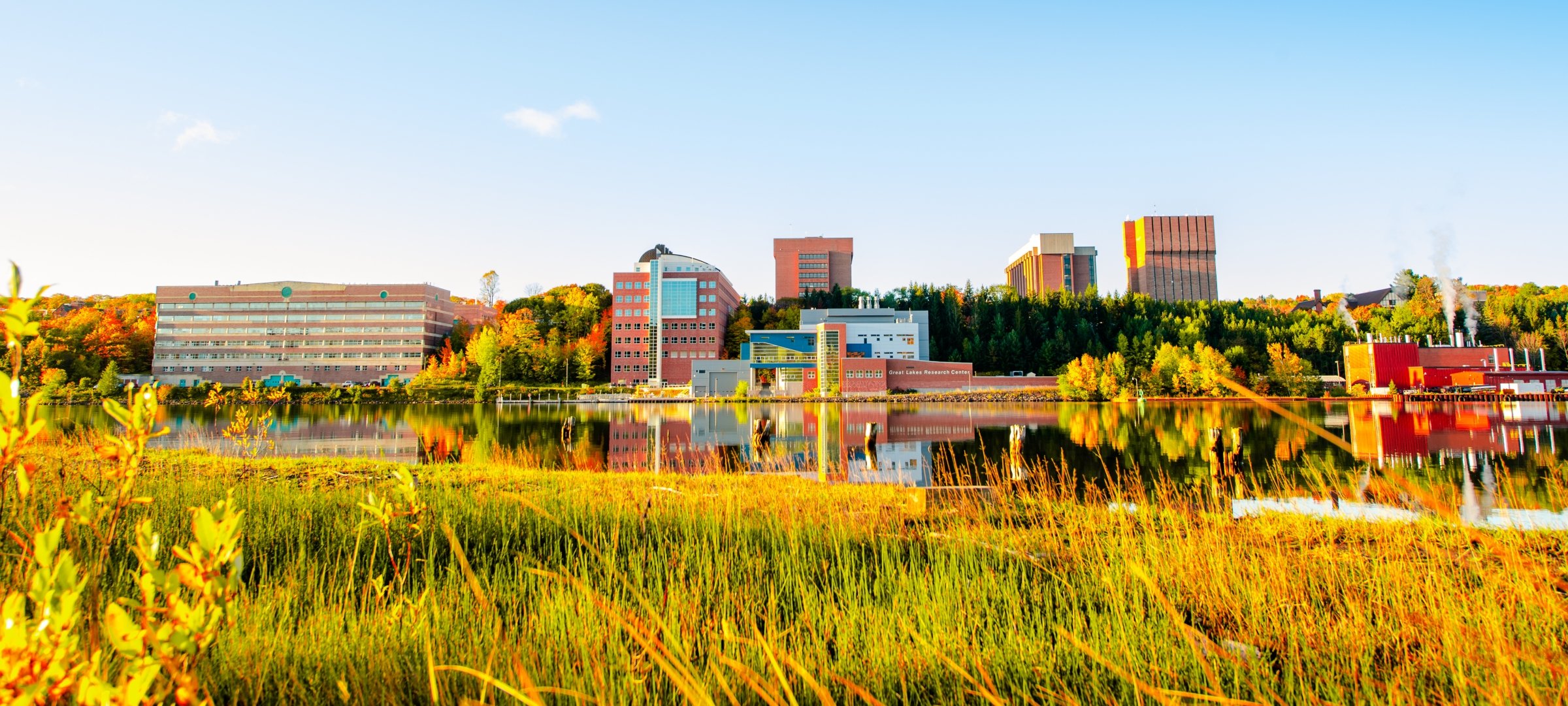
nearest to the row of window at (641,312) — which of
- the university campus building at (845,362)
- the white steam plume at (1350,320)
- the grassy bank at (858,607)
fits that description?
the university campus building at (845,362)

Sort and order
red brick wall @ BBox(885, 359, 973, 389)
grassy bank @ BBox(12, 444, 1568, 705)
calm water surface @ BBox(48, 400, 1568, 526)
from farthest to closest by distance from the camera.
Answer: red brick wall @ BBox(885, 359, 973, 389) → calm water surface @ BBox(48, 400, 1568, 526) → grassy bank @ BBox(12, 444, 1568, 705)

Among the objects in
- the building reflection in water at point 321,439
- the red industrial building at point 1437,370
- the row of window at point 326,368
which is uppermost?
the row of window at point 326,368

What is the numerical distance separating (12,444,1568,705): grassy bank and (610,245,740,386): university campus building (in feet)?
212

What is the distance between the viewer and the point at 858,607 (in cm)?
326

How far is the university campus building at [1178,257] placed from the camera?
124875 millimetres

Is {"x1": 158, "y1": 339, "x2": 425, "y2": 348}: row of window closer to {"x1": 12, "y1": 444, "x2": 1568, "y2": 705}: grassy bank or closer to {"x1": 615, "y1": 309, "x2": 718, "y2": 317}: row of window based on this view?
{"x1": 615, "y1": 309, "x2": 718, "y2": 317}: row of window

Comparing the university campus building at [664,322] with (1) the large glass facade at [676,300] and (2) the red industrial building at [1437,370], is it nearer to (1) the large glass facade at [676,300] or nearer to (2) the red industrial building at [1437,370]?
(1) the large glass facade at [676,300]

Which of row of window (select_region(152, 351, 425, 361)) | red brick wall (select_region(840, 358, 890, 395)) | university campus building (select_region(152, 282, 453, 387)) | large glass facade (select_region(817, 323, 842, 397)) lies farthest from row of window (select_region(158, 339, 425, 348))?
red brick wall (select_region(840, 358, 890, 395))

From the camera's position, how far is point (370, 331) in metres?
74.6

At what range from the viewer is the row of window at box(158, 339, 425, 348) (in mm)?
72625

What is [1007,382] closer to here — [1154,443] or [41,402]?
[1154,443]

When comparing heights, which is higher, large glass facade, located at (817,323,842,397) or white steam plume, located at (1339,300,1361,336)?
white steam plume, located at (1339,300,1361,336)

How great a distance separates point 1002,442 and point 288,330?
8060 centimetres

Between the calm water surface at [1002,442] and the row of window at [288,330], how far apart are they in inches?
1418
